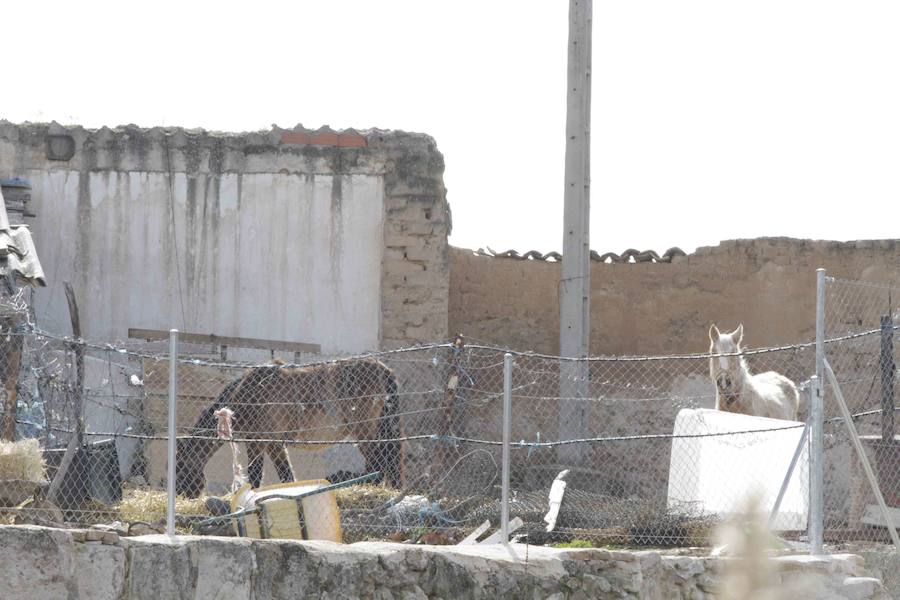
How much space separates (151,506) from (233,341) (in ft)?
19.5

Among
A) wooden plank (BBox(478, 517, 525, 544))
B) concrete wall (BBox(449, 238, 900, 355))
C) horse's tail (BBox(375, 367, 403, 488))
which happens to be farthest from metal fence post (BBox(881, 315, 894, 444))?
concrete wall (BBox(449, 238, 900, 355))

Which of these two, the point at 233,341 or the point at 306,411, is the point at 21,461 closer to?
the point at 306,411

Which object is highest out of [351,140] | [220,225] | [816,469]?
[351,140]

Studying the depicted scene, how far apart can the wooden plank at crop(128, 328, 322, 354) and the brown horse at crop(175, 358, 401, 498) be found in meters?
2.79

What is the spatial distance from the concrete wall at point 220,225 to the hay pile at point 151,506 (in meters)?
5.16

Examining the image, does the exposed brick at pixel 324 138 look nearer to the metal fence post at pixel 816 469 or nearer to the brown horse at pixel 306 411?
the brown horse at pixel 306 411

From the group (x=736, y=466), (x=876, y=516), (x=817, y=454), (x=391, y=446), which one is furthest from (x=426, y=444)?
(x=817, y=454)

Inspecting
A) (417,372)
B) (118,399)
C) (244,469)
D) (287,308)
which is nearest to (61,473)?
(244,469)

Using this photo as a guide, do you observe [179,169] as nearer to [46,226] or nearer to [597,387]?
[46,226]

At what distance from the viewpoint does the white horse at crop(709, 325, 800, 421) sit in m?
12.5

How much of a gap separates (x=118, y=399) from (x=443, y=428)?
4.01m

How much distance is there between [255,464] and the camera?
12.3m

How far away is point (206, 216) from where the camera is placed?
1609 centimetres

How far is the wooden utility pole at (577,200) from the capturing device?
1494 cm
